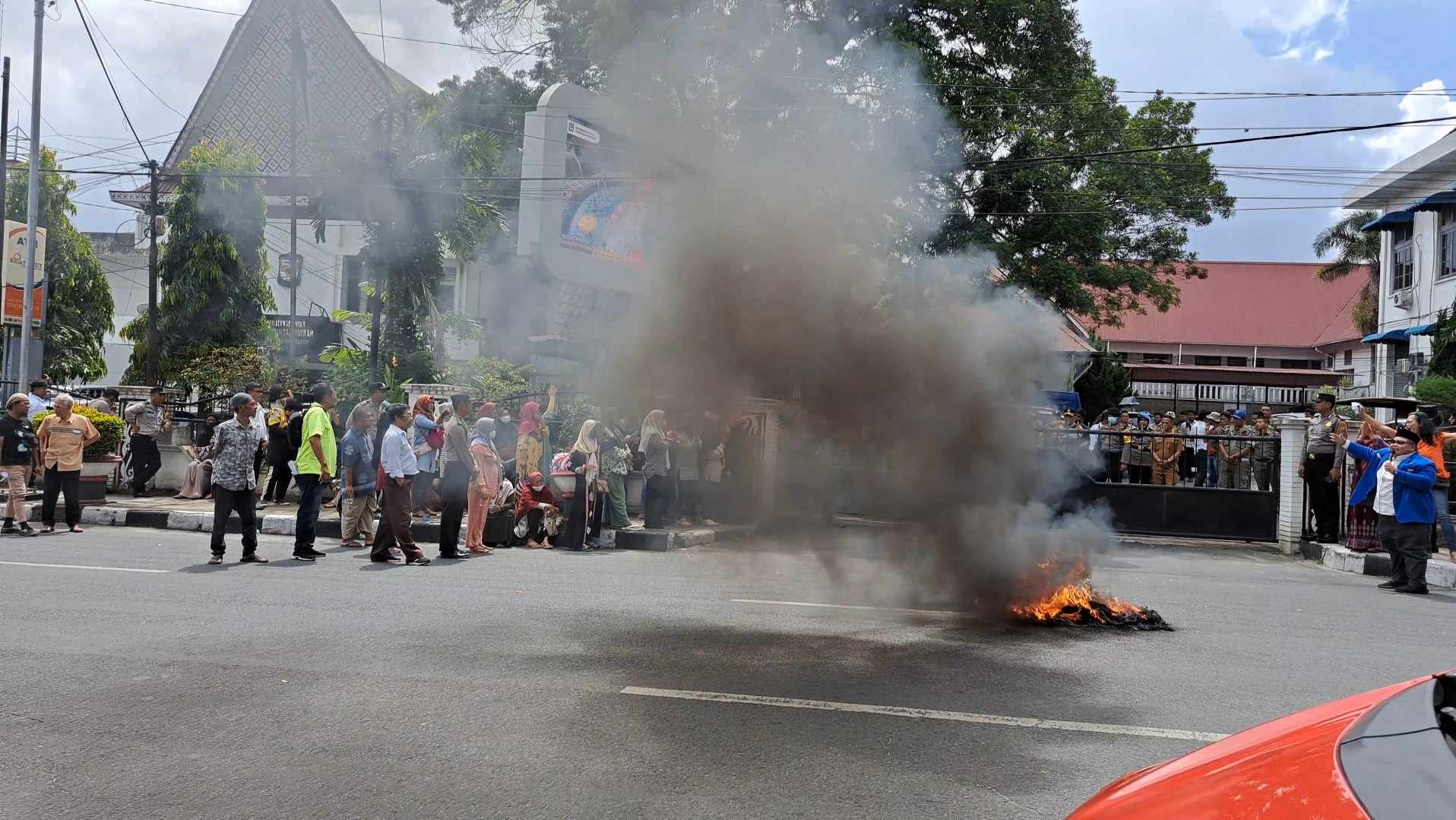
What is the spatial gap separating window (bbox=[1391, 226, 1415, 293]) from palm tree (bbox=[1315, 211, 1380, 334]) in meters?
5.75

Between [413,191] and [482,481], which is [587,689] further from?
[413,191]

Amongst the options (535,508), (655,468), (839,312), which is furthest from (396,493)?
(839,312)

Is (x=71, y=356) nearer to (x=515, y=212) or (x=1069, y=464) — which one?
(x=515, y=212)

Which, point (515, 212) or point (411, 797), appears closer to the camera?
point (411, 797)

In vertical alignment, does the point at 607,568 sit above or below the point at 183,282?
below

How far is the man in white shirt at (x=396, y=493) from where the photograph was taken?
31.8ft

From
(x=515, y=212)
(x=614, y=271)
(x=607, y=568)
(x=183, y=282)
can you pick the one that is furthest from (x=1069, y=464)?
(x=183, y=282)

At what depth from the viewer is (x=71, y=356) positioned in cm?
2805

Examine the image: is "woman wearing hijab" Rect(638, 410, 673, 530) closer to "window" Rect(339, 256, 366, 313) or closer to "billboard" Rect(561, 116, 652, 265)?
"billboard" Rect(561, 116, 652, 265)

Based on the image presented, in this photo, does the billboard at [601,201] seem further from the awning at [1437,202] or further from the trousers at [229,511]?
the awning at [1437,202]

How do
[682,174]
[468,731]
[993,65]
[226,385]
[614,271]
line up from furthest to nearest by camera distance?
[226,385], [993,65], [614,271], [682,174], [468,731]

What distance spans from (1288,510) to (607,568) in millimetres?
9287

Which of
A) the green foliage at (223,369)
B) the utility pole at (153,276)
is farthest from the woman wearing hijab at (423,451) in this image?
the utility pole at (153,276)

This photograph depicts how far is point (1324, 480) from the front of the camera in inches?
520
